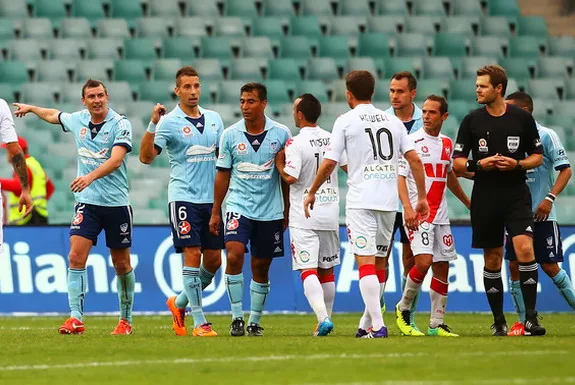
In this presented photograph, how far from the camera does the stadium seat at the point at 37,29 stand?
24594 mm

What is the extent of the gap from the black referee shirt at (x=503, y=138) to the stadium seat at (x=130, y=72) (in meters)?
12.5

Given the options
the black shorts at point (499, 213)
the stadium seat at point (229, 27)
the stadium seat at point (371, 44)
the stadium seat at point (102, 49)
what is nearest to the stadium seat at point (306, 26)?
the stadium seat at point (371, 44)

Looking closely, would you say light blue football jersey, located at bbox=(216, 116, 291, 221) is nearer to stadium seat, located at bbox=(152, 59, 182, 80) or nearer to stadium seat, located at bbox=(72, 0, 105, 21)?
stadium seat, located at bbox=(152, 59, 182, 80)

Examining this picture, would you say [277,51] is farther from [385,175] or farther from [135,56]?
[385,175]

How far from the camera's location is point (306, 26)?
2525cm

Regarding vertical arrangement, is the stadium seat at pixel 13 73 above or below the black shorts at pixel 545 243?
above

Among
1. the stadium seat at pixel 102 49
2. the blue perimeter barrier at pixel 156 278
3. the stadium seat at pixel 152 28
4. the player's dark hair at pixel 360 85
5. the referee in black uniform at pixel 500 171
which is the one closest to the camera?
the player's dark hair at pixel 360 85

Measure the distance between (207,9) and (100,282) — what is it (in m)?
9.10

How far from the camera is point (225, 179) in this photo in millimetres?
12727

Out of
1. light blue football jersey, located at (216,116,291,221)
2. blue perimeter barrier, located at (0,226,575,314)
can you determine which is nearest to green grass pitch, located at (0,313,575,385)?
light blue football jersey, located at (216,116,291,221)

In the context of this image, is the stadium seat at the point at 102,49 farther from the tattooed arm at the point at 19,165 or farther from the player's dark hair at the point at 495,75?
the player's dark hair at the point at 495,75

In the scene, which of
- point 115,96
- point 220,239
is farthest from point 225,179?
point 115,96

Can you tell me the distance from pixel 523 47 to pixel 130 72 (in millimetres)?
7001

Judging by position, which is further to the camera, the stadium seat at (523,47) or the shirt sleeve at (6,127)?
the stadium seat at (523,47)
